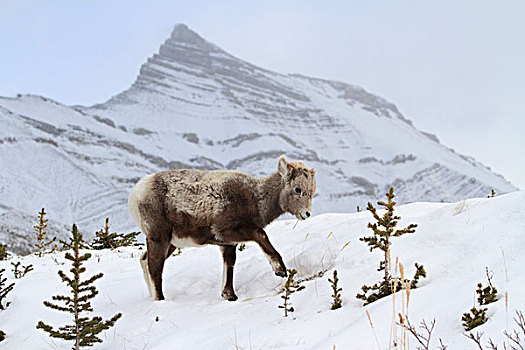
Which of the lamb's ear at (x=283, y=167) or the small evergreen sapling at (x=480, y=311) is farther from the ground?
the lamb's ear at (x=283, y=167)

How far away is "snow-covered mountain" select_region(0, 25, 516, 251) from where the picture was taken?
6378 centimetres

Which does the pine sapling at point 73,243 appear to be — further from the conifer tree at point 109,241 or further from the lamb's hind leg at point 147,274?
the lamb's hind leg at point 147,274

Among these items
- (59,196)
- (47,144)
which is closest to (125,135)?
(47,144)

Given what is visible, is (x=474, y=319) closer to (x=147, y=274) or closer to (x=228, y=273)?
(x=228, y=273)

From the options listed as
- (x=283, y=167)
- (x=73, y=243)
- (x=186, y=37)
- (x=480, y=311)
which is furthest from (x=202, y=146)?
(x=186, y=37)

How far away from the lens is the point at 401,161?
87.2 meters

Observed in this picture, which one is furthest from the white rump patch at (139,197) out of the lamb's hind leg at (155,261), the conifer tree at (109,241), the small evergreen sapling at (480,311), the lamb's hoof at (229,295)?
the conifer tree at (109,241)

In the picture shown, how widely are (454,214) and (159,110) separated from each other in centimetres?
10616

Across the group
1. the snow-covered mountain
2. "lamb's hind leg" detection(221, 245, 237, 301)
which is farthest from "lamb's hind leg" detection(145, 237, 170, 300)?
the snow-covered mountain

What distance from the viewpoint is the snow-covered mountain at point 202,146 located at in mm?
63781

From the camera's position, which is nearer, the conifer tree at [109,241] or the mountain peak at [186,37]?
the conifer tree at [109,241]

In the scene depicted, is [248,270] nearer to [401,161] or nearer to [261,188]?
[261,188]

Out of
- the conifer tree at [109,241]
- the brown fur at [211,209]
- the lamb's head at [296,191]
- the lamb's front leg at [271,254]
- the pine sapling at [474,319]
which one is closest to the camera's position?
the pine sapling at [474,319]

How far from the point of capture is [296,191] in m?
6.73
